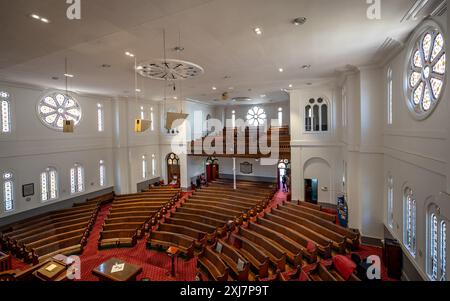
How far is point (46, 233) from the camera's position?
31.6 feet

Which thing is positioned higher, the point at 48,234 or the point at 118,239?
the point at 48,234

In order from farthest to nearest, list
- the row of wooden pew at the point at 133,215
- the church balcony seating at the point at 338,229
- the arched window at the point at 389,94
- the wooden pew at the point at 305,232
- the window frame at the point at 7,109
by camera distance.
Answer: the window frame at the point at 7,109, the row of wooden pew at the point at 133,215, the church balcony seating at the point at 338,229, the wooden pew at the point at 305,232, the arched window at the point at 389,94

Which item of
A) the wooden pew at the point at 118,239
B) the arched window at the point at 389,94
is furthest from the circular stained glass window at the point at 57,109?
the arched window at the point at 389,94

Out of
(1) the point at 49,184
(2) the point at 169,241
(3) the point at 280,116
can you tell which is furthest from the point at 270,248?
(3) the point at 280,116

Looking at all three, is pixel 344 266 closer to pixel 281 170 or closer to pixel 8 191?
pixel 281 170

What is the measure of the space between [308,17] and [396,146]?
15.3 ft

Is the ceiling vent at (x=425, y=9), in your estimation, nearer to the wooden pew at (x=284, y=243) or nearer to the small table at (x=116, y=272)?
the wooden pew at (x=284, y=243)

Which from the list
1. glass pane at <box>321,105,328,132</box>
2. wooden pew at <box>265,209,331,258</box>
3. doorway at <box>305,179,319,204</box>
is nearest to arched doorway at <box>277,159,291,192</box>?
doorway at <box>305,179,319,204</box>

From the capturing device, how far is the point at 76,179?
13531mm

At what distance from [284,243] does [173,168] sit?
1246cm

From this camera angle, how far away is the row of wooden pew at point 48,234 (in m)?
8.50

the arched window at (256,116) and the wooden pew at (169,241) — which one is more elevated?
the arched window at (256,116)

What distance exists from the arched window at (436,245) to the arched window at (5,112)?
604 inches

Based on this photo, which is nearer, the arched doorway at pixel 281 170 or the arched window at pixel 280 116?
the arched doorway at pixel 281 170
